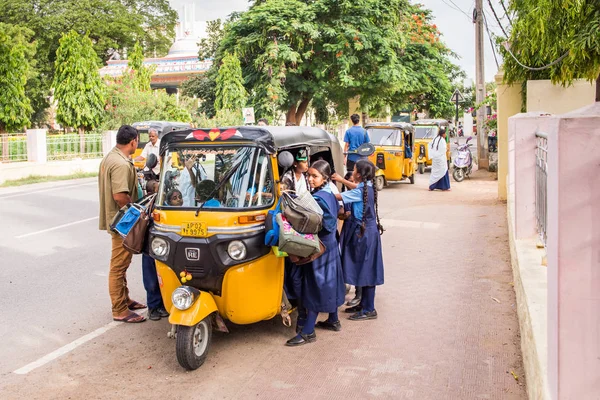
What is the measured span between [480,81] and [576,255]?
21680mm

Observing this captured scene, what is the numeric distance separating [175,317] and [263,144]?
Answer: 5.52ft

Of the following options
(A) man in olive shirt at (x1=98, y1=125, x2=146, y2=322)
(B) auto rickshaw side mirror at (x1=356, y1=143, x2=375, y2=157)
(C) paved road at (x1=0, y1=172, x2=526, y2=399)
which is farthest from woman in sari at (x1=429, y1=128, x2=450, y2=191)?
(A) man in olive shirt at (x1=98, y1=125, x2=146, y2=322)

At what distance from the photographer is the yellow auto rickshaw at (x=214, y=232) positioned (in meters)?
5.47

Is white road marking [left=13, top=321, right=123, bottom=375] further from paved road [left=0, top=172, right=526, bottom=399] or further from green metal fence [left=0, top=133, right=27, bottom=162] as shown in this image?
green metal fence [left=0, top=133, right=27, bottom=162]

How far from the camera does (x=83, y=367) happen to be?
18.1ft

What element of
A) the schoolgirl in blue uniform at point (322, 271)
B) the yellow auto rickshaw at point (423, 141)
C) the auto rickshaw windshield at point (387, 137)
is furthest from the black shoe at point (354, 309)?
the yellow auto rickshaw at point (423, 141)

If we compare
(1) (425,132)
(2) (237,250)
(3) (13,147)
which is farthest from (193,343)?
(1) (425,132)

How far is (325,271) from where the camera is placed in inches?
236

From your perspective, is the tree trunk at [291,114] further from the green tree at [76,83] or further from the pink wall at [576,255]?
the pink wall at [576,255]

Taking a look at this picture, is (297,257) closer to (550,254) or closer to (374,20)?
(550,254)

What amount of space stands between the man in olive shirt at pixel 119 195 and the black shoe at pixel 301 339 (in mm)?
1698

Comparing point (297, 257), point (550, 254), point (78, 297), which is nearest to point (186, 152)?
point (297, 257)

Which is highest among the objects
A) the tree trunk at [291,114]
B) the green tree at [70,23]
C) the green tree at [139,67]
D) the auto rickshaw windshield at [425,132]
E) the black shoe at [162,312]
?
the green tree at [70,23]

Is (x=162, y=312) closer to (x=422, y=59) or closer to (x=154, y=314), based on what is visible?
(x=154, y=314)
